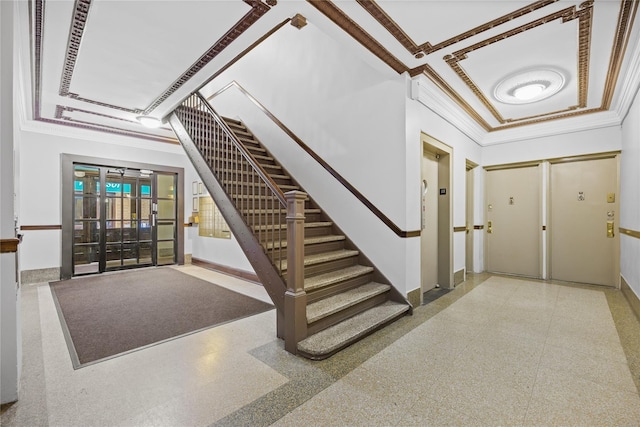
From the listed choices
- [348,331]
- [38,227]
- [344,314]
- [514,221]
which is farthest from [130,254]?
[514,221]

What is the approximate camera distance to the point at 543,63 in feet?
10.4

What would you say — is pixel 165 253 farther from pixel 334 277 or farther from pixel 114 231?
pixel 334 277

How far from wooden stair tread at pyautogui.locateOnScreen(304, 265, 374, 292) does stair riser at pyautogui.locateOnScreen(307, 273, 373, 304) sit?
4cm

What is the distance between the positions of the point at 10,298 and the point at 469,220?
5774 millimetres

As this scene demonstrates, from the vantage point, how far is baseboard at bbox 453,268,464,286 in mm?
4395

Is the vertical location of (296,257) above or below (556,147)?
below

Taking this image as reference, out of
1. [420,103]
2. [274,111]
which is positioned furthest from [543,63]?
[274,111]

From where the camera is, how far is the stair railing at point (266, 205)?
7.93 feet

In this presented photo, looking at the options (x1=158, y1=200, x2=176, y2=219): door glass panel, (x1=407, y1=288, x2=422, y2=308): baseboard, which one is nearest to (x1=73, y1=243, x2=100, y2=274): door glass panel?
(x1=158, y1=200, x2=176, y2=219): door glass panel

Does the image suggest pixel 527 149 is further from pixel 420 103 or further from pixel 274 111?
pixel 274 111

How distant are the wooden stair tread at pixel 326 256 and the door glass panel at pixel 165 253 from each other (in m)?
4.66

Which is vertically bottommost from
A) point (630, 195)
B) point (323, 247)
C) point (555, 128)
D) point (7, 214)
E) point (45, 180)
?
point (323, 247)

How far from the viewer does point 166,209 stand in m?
6.64

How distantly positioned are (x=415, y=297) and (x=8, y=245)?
11.7 feet
